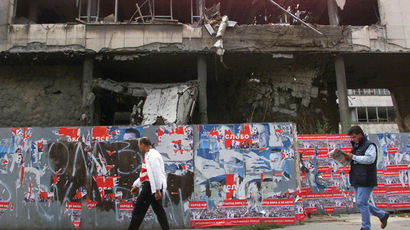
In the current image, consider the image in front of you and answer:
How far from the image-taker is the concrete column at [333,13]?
15102 mm

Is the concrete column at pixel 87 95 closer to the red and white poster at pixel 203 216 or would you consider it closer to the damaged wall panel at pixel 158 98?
the damaged wall panel at pixel 158 98

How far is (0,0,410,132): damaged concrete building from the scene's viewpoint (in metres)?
13.6

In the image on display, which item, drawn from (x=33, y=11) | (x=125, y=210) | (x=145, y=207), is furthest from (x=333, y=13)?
(x=33, y=11)

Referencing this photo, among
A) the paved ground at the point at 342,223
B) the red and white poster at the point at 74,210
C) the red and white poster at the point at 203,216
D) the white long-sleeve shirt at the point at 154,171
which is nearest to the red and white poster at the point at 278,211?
the paved ground at the point at 342,223

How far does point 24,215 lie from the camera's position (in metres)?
5.69

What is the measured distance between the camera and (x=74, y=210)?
571 centimetres

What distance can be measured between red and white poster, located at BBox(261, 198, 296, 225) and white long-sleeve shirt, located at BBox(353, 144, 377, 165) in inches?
77.3

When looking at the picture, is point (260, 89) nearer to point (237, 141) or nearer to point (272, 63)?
point (272, 63)

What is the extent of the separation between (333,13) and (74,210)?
15.2 meters

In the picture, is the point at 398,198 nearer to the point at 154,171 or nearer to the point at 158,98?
the point at 154,171

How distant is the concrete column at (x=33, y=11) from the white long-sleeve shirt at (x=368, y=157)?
1690cm

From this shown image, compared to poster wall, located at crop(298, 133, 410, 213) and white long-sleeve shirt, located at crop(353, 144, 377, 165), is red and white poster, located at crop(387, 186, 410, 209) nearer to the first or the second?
poster wall, located at crop(298, 133, 410, 213)

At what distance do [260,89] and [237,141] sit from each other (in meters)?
9.41

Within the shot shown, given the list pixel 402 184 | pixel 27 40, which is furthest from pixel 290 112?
pixel 27 40
